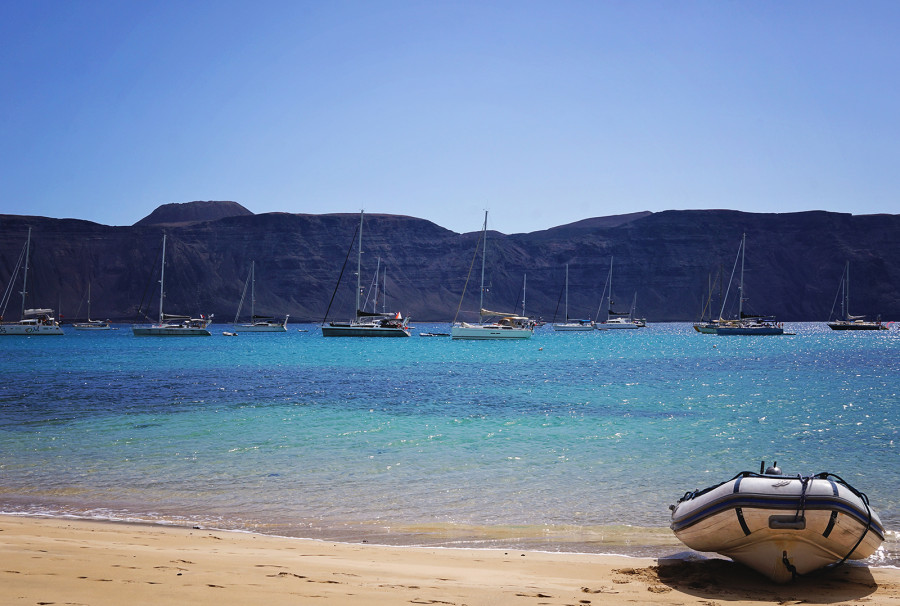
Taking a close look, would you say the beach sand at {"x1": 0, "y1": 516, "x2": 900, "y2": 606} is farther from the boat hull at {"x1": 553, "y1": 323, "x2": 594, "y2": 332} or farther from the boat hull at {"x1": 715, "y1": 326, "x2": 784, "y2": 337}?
the boat hull at {"x1": 553, "y1": 323, "x2": 594, "y2": 332}

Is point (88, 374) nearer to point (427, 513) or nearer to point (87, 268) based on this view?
point (427, 513)

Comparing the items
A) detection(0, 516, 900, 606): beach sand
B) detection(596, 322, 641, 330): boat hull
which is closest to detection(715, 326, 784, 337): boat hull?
detection(596, 322, 641, 330): boat hull

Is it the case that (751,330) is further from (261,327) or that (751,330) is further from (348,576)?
(348,576)

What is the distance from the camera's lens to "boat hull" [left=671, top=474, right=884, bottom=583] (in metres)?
7.14

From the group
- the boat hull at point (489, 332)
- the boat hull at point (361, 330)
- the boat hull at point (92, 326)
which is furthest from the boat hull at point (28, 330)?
the boat hull at point (489, 332)

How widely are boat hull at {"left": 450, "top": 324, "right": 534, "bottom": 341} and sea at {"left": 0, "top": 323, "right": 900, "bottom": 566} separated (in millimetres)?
46142

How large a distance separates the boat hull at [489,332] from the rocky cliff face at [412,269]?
304 ft

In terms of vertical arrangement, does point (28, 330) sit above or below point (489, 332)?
below

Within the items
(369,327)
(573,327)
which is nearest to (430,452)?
(369,327)

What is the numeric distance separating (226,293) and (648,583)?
174711 mm

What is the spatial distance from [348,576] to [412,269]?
622 ft

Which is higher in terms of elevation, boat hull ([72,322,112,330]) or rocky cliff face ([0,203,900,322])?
rocky cliff face ([0,203,900,322])

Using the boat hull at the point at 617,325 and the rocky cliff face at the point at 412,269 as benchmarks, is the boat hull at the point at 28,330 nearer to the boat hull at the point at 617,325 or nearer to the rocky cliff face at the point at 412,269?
the rocky cliff face at the point at 412,269

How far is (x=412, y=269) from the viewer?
19600cm
